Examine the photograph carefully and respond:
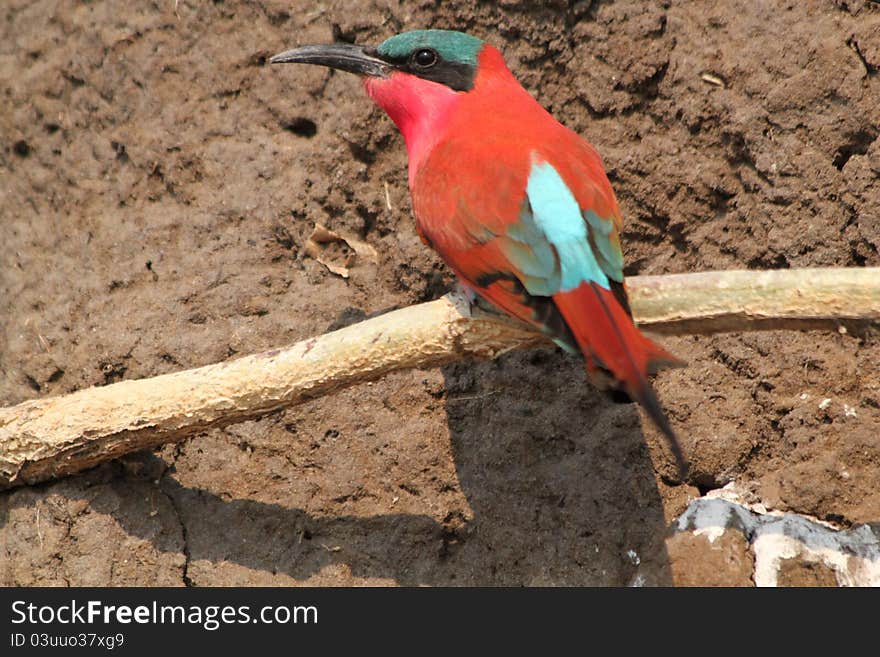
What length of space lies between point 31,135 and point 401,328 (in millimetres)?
2080

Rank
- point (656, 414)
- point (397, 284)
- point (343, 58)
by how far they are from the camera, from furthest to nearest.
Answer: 1. point (397, 284)
2. point (343, 58)
3. point (656, 414)

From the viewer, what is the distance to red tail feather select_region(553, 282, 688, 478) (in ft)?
8.07

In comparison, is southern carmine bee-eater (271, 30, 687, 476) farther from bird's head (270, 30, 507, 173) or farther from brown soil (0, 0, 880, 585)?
brown soil (0, 0, 880, 585)

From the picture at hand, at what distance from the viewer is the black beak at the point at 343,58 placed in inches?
135

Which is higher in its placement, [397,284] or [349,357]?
[349,357]

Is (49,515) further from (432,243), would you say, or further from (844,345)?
(844,345)

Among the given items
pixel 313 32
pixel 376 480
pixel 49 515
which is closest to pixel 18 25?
pixel 313 32

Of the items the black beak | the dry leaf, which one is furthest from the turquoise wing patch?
the dry leaf

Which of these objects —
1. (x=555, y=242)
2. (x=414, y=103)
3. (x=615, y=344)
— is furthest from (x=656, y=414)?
(x=414, y=103)

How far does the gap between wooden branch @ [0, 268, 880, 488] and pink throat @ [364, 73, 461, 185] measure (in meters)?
0.75

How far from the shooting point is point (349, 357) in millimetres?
2807

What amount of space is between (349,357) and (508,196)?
596 millimetres

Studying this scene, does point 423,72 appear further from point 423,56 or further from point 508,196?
point 508,196

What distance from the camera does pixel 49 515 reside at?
3.29 meters
